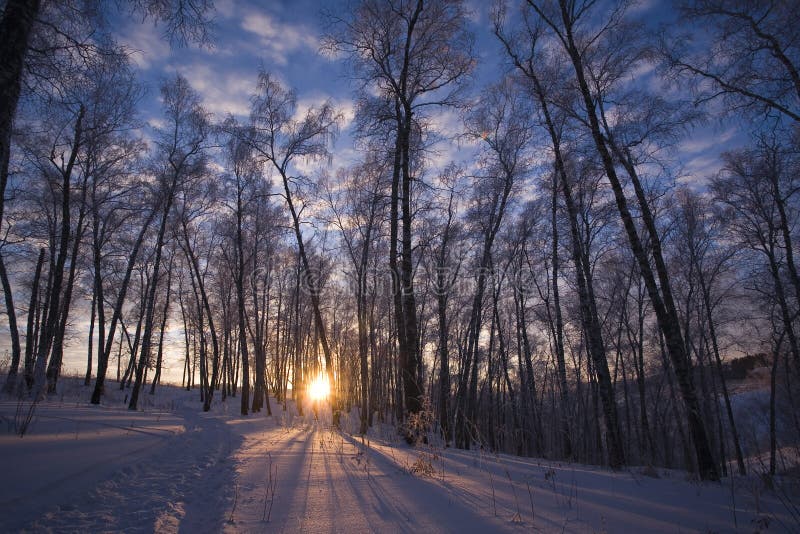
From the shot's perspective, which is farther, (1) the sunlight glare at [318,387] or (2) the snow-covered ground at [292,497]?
(1) the sunlight glare at [318,387]

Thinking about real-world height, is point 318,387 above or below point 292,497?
below

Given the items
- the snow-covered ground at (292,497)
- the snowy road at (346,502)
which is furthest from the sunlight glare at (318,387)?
the snowy road at (346,502)

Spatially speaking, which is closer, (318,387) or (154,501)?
(154,501)

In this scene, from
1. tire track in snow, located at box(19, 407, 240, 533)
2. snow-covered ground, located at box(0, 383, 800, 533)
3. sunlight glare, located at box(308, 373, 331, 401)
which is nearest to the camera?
tire track in snow, located at box(19, 407, 240, 533)

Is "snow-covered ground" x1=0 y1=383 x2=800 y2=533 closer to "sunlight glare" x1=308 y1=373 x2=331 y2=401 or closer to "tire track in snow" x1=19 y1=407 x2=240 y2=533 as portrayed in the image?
"tire track in snow" x1=19 y1=407 x2=240 y2=533

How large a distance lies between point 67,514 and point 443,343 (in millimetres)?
12231

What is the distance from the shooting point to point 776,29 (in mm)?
7961

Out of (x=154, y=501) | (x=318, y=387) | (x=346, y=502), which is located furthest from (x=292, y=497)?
(x=318, y=387)

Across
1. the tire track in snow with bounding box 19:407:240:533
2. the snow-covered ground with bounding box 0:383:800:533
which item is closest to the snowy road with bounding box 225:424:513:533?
the snow-covered ground with bounding box 0:383:800:533

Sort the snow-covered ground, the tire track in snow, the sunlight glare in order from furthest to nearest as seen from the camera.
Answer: the sunlight glare, the snow-covered ground, the tire track in snow

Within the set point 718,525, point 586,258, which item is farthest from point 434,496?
point 586,258

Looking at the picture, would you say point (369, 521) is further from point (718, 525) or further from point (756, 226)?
point (756, 226)

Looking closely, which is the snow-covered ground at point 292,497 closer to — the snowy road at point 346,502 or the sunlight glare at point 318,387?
the snowy road at point 346,502

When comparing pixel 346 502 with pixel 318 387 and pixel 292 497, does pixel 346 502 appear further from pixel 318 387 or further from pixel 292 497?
pixel 318 387
